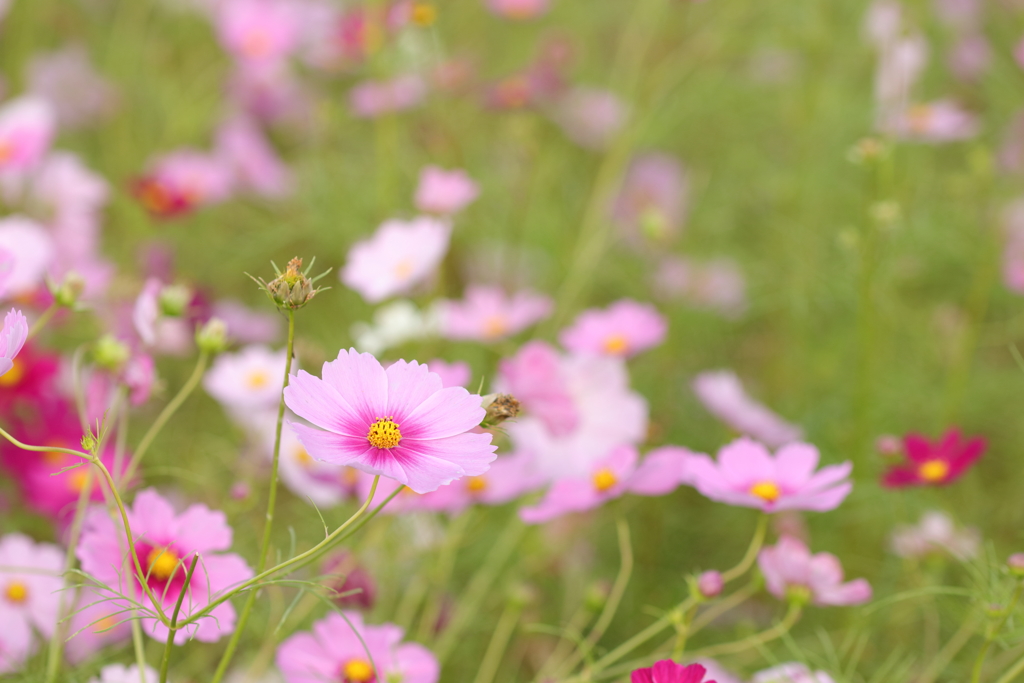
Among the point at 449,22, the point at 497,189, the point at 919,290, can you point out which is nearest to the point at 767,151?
the point at 919,290

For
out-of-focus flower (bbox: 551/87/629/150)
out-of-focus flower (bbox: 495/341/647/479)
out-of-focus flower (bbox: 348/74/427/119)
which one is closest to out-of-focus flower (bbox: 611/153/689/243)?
out-of-focus flower (bbox: 551/87/629/150)

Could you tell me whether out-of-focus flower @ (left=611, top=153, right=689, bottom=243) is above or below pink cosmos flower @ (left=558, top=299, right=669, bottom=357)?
above

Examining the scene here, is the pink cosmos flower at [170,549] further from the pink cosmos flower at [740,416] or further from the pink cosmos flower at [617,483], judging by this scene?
the pink cosmos flower at [740,416]

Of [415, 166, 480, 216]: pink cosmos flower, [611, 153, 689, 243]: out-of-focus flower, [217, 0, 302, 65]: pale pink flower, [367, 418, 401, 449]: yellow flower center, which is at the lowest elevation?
[367, 418, 401, 449]: yellow flower center

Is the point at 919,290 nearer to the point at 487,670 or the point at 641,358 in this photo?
Result: the point at 641,358

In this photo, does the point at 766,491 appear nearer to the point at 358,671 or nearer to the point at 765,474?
the point at 765,474

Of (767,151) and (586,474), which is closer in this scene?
(586,474)

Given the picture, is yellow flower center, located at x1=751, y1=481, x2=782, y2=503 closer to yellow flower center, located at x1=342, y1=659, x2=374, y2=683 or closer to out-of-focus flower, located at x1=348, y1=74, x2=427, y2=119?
yellow flower center, located at x1=342, y1=659, x2=374, y2=683
